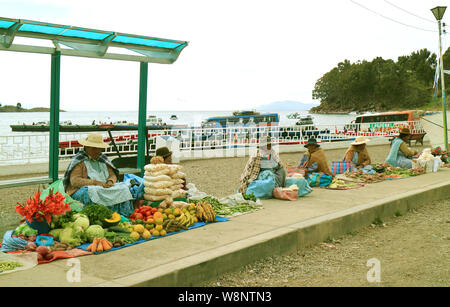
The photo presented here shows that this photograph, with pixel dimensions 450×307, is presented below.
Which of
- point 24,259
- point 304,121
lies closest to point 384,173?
point 24,259

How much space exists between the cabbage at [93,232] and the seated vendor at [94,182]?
0.91 meters

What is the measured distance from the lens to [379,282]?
420cm

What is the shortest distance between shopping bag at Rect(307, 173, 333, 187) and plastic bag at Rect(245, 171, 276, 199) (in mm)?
1684

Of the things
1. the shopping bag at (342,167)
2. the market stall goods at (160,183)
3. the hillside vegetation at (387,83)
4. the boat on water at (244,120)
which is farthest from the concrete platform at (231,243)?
the hillside vegetation at (387,83)

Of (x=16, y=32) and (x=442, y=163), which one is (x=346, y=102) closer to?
(x=442, y=163)

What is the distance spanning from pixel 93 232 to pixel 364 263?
117 inches

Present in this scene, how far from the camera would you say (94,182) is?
5.88 m

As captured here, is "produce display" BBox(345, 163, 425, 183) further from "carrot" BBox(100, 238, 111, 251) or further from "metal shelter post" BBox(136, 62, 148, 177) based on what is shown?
"carrot" BBox(100, 238, 111, 251)

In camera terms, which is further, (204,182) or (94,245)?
(204,182)

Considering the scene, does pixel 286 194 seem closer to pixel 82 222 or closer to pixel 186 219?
pixel 186 219

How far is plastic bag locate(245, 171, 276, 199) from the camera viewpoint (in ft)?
24.7

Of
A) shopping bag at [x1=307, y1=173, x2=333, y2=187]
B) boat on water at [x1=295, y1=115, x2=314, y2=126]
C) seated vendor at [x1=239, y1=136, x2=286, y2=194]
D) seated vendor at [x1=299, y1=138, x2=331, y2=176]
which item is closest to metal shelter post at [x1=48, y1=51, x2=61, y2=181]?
seated vendor at [x1=239, y1=136, x2=286, y2=194]

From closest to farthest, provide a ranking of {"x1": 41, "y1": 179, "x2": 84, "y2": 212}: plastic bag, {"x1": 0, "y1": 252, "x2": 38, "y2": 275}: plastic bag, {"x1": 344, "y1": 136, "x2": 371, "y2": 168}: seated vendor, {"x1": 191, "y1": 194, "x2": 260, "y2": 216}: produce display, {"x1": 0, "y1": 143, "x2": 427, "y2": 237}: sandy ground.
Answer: {"x1": 0, "y1": 252, "x2": 38, "y2": 275}: plastic bag < {"x1": 41, "y1": 179, "x2": 84, "y2": 212}: plastic bag < {"x1": 191, "y1": 194, "x2": 260, "y2": 216}: produce display < {"x1": 0, "y1": 143, "x2": 427, "y2": 237}: sandy ground < {"x1": 344, "y1": 136, "x2": 371, "y2": 168}: seated vendor

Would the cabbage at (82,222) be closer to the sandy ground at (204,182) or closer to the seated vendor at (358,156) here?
the sandy ground at (204,182)
